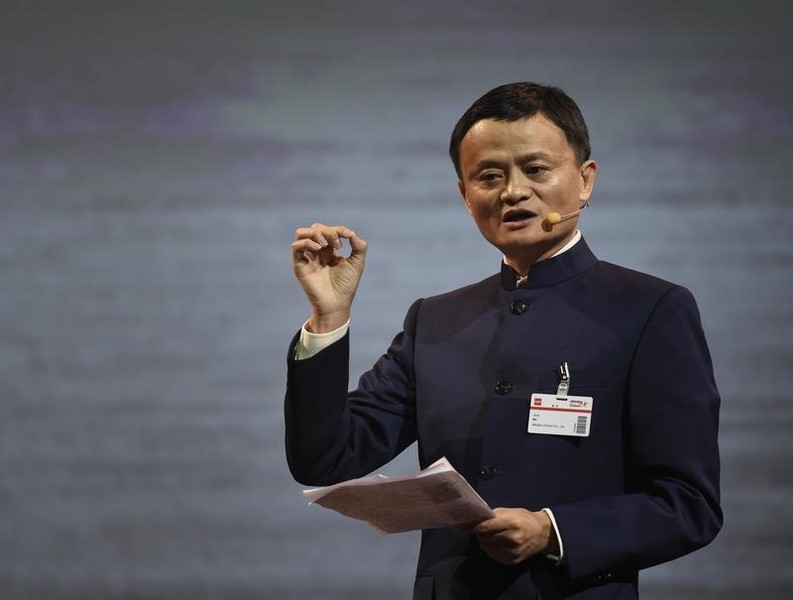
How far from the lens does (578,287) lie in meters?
1.89

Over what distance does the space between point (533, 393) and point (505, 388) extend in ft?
0.16

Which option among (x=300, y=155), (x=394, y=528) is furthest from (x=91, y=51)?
(x=394, y=528)

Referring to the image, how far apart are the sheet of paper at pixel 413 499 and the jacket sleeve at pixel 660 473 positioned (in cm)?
16

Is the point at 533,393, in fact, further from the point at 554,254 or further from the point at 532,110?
the point at 532,110

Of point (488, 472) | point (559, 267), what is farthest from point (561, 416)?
point (559, 267)

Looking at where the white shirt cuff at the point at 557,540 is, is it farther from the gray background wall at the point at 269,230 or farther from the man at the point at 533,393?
the gray background wall at the point at 269,230

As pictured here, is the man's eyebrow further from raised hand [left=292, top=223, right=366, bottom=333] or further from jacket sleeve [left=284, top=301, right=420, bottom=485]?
jacket sleeve [left=284, top=301, right=420, bottom=485]

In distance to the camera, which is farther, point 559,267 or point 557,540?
point 559,267

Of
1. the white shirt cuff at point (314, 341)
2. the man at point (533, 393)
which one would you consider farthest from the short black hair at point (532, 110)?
the white shirt cuff at point (314, 341)

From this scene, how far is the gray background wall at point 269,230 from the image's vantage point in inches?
120

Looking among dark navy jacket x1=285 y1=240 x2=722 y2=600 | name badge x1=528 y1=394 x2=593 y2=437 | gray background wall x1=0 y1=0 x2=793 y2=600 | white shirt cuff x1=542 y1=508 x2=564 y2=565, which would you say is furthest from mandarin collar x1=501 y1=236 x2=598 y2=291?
gray background wall x1=0 y1=0 x2=793 y2=600

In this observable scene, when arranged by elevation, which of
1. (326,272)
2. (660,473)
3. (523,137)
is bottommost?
(660,473)

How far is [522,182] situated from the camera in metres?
1.85

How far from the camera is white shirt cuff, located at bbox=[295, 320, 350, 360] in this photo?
6.11 ft
